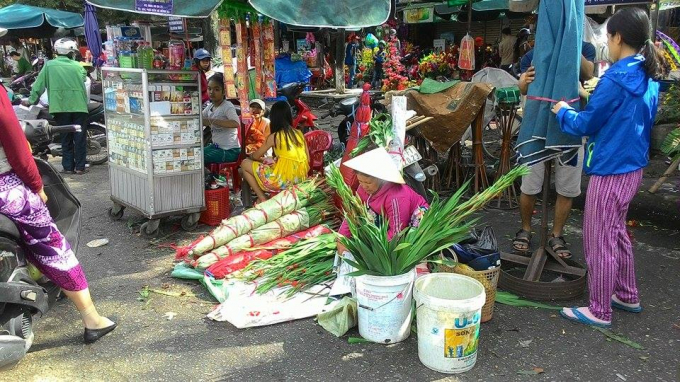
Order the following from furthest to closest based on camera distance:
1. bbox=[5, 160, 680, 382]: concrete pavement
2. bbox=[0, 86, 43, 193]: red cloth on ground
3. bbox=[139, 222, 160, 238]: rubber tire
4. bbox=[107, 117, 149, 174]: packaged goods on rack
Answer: bbox=[139, 222, 160, 238]: rubber tire < bbox=[107, 117, 149, 174]: packaged goods on rack < bbox=[5, 160, 680, 382]: concrete pavement < bbox=[0, 86, 43, 193]: red cloth on ground

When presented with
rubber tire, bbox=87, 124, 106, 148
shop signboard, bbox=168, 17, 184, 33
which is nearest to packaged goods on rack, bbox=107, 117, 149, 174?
shop signboard, bbox=168, 17, 184, 33

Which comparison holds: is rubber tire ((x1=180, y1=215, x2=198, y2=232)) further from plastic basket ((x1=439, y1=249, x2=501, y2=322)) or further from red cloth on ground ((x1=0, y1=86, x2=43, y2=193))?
plastic basket ((x1=439, y1=249, x2=501, y2=322))

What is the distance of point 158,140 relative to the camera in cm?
493

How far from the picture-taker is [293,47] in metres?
19.0

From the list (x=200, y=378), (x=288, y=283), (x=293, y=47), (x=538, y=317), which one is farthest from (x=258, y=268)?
(x=293, y=47)

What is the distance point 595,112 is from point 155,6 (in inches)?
118

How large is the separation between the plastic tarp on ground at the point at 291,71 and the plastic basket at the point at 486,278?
12.5 metres

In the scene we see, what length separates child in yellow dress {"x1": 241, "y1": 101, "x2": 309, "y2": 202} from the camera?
516 cm

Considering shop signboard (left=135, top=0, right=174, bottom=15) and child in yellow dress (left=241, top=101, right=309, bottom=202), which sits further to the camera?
child in yellow dress (left=241, top=101, right=309, bottom=202)

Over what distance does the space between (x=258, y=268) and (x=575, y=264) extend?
237 centimetres

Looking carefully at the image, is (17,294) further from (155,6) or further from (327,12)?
(327,12)

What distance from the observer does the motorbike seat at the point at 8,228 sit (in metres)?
2.93

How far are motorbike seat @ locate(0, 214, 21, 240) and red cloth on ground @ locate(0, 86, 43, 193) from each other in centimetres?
22

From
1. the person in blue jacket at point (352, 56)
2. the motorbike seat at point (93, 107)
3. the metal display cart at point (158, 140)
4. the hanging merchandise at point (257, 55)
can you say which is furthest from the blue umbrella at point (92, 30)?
the person in blue jacket at point (352, 56)
